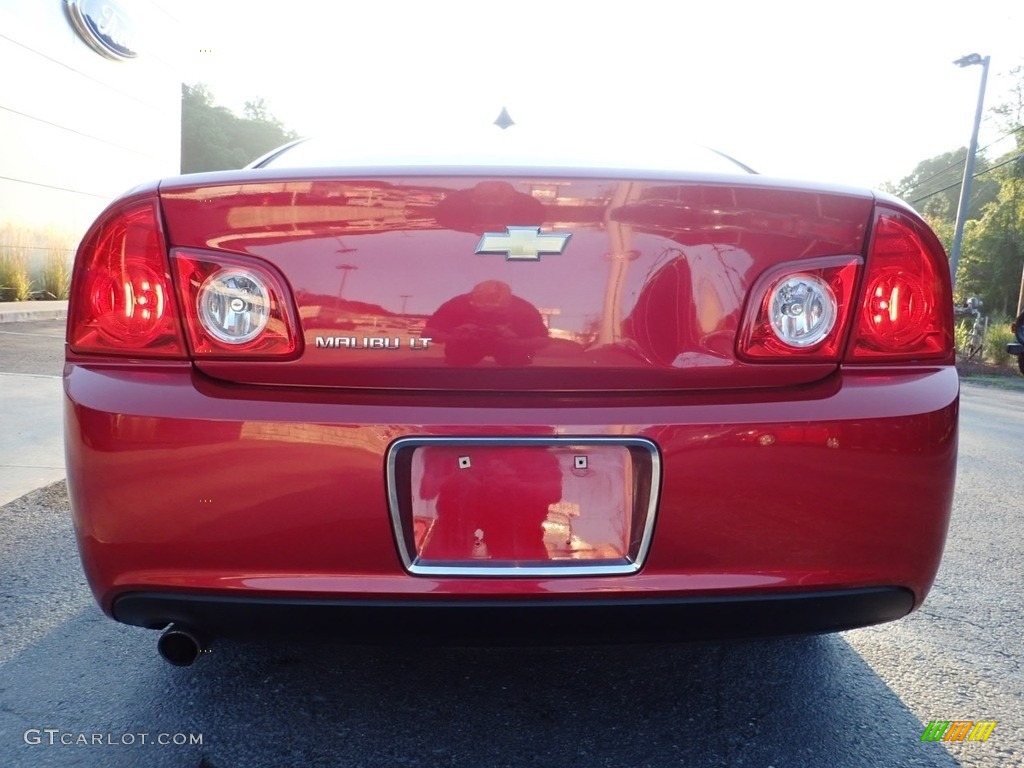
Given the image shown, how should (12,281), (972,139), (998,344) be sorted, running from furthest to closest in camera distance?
(972,139) → (998,344) → (12,281)

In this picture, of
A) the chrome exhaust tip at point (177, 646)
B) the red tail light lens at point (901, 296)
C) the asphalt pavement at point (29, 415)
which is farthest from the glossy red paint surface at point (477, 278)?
the asphalt pavement at point (29, 415)

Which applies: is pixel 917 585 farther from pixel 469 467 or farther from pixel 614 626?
pixel 469 467

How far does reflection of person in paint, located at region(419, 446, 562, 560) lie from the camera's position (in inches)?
55.8

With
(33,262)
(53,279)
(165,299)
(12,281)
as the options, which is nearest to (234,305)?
(165,299)

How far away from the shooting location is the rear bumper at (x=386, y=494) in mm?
1418

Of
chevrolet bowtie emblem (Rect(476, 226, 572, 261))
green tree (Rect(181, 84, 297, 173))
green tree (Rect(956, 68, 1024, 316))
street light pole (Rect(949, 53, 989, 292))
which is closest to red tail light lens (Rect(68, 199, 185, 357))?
chevrolet bowtie emblem (Rect(476, 226, 572, 261))

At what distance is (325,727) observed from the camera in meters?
1.80

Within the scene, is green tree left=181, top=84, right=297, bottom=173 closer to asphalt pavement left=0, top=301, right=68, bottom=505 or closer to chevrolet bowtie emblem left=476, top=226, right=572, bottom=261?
asphalt pavement left=0, top=301, right=68, bottom=505

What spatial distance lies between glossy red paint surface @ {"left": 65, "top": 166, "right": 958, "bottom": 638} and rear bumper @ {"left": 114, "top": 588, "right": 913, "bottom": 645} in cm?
3

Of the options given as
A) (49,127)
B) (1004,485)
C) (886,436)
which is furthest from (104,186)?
(886,436)

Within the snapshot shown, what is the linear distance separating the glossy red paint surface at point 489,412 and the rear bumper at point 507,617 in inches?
1.1

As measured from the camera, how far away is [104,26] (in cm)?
1916

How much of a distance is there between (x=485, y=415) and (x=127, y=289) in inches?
27.3

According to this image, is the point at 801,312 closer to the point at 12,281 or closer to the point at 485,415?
the point at 485,415
